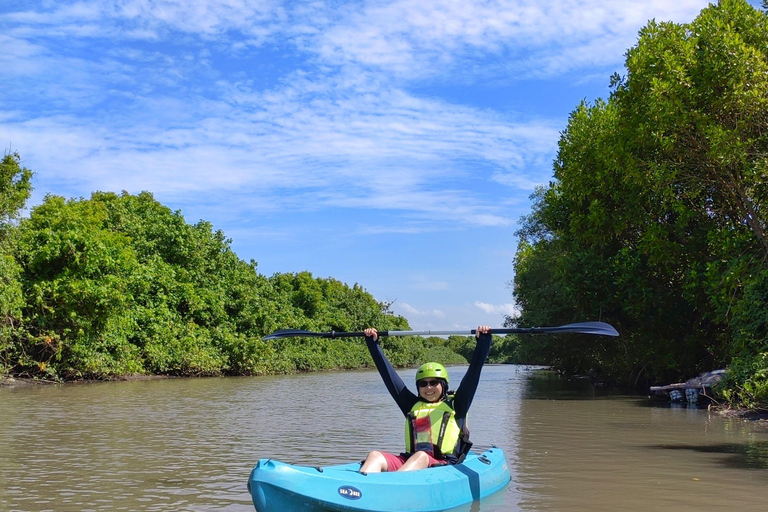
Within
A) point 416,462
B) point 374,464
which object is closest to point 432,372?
point 416,462

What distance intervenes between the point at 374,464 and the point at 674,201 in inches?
575

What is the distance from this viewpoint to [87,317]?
23.1 m

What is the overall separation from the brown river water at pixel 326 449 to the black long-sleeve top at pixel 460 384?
2.83ft

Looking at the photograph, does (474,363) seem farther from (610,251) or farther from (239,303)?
(239,303)

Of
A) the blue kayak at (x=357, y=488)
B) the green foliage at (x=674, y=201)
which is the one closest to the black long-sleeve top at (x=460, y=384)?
the blue kayak at (x=357, y=488)

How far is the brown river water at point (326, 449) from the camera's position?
679cm

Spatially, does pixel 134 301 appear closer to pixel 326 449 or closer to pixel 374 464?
pixel 326 449

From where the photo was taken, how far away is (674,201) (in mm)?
18578

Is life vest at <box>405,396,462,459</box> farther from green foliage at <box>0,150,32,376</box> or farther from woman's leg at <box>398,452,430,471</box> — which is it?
green foliage at <box>0,150,32,376</box>

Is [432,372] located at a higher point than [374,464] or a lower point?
higher

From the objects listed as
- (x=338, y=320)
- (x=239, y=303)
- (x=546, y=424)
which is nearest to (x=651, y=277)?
(x=546, y=424)

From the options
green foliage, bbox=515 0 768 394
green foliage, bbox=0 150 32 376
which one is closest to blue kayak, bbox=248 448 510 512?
green foliage, bbox=515 0 768 394

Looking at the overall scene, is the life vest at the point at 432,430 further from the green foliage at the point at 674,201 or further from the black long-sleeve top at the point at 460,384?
the green foliage at the point at 674,201

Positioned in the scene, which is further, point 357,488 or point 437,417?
point 437,417
